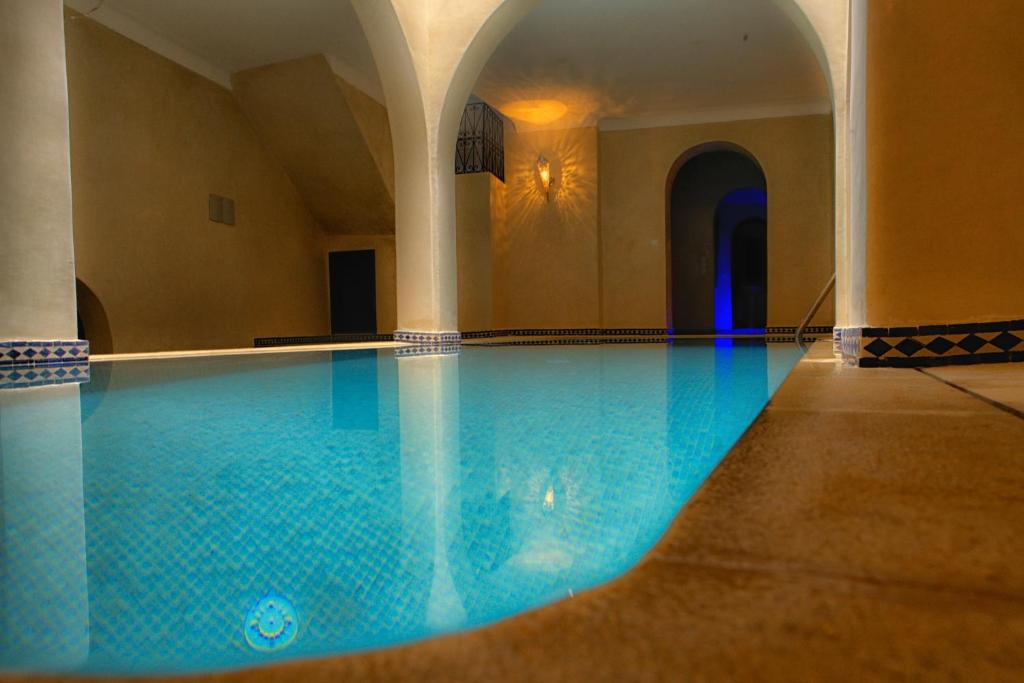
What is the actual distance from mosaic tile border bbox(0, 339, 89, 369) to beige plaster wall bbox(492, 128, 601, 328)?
23.2 feet

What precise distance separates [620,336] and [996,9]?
26.4ft

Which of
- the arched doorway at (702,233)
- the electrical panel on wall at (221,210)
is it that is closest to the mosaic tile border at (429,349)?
the electrical panel on wall at (221,210)

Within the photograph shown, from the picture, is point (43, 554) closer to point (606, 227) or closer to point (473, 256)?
point (473, 256)

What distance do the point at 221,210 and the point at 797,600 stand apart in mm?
9996

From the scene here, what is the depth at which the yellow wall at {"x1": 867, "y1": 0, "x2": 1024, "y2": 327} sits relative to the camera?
2.54 meters

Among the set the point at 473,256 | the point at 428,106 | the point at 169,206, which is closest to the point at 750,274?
the point at 473,256

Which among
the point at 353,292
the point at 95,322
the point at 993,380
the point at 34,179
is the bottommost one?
the point at 993,380

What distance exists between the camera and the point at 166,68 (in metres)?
8.27

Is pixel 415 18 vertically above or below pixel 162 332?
above

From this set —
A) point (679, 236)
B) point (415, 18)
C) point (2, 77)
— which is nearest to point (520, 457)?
point (2, 77)

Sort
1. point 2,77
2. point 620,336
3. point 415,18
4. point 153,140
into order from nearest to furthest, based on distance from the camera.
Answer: point 2,77 → point 415,18 → point 153,140 → point 620,336

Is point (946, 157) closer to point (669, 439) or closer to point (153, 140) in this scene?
point (669, 439)

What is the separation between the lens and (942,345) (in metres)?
2.64

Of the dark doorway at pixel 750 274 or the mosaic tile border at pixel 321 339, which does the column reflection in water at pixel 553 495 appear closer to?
the mosaic tile border at pixel 321 339
